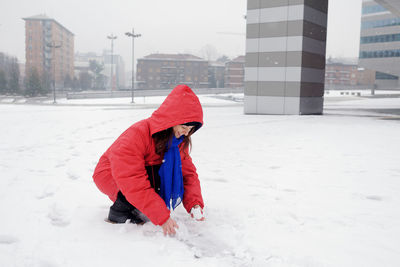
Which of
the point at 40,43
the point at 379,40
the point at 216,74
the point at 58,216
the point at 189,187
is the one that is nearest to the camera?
the point at 189,187

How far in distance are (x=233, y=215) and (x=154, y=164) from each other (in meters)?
0.96

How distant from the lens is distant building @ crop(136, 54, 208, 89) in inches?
3455

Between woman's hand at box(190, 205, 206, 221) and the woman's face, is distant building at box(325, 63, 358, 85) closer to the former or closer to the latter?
woman's hand at box(190, 205, 206, 221)

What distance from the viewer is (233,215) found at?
3.01 meters

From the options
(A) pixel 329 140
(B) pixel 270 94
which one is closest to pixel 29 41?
(B) pixel 270 94

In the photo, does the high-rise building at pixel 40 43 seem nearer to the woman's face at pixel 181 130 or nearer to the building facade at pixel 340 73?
the building facade at pixel 340 73

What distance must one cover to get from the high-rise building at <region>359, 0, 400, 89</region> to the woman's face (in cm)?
5446

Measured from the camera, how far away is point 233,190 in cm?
378

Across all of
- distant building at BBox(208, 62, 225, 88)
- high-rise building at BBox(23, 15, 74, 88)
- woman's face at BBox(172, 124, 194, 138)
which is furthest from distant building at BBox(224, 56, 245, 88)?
woman's face at BBox(172, 124, 194, 138)

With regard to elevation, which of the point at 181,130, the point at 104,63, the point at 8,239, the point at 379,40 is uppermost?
the point at 104,63

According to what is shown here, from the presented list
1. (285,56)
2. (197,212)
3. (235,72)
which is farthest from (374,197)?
(235,72)

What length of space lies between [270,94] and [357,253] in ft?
44.0

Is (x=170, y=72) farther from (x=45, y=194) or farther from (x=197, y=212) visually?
(x=197, y=212)

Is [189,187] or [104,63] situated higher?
[104,63]
